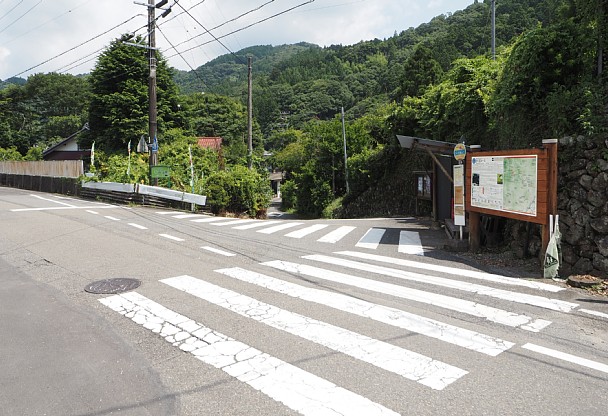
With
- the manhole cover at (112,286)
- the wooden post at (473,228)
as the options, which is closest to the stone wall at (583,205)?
the wooden post at (473,228)

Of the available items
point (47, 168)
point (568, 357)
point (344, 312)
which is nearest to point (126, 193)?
point (47, 168)

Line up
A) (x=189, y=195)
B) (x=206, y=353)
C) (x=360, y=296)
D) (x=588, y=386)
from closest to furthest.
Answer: (x=588, y=386) < (x=206, y=353) < (x=360, y=296) < (x=189, y=195)

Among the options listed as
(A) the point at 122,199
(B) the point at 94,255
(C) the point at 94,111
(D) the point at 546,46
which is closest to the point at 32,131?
(C) the point at 94,111

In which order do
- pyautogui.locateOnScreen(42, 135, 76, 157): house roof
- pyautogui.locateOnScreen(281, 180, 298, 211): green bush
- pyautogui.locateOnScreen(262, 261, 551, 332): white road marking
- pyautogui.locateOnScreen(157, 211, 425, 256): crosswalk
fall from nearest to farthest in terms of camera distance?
pyautogui.locateOnScreen(262, 261, 551, 332): white road marking, pyautogui.locateOnScreen(157, 211, 425, 256): crosswalk, pyautogui.locateOnScreen(42, 135, 76, 157): house roof, pyautogui.locateOnScreen(281, 180, 298, 211): green bush

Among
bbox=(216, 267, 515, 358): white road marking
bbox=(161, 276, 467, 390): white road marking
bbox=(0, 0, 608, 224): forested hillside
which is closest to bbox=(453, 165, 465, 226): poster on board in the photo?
bbox=(0, 0, 608, 224): forested hillside

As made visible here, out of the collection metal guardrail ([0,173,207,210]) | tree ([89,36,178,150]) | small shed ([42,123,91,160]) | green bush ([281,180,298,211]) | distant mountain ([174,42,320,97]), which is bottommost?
green bush ([281,180,298,211])

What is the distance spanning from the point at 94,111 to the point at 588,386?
124 ft

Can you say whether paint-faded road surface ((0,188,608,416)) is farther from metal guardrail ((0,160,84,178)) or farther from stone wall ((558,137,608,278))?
metal guardrail ((0,160,84,178))

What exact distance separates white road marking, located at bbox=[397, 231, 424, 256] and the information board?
1.69 meters

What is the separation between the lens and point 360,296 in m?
6.45

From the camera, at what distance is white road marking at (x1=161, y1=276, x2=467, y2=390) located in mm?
4059

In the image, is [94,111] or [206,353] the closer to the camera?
[206,353]

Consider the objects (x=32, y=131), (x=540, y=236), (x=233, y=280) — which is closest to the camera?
(x=233, y=280)

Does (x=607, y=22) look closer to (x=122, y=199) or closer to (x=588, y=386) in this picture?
(x=588, y=386)
